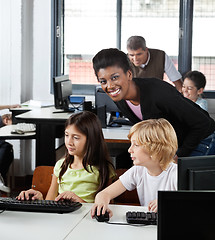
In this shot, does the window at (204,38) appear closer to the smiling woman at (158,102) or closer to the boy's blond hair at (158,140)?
the smiling woman at (158,102)

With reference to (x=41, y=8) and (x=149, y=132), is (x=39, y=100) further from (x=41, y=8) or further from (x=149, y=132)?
(x=149, y=132)

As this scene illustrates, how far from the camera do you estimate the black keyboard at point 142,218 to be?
2068 millimetres

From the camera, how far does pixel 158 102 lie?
8.96ft

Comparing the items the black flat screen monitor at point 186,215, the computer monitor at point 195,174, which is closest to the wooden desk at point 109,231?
the computer monitor at point 195,174

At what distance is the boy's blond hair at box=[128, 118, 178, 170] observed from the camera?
7.86 ft

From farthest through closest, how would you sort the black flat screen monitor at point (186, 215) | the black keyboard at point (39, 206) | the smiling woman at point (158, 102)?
the smiling woman at point (158, 102) → the black keyboard at point (39, 206) → the black flat screen monitor at point (186, 215)

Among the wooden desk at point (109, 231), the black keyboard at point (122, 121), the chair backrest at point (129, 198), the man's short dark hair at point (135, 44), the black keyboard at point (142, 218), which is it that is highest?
the man's short dark hair at point (135, 44)

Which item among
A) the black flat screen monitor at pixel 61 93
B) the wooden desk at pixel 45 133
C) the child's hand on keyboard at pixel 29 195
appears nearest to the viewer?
the child's hand on keyboard at pixel 29 195

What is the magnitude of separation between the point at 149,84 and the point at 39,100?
318 cm

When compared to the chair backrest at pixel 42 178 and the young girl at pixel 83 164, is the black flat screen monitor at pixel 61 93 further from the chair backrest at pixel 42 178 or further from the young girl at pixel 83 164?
the chair backrest at pixel 42 178

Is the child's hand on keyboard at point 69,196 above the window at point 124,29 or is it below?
below

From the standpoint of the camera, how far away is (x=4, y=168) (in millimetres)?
4590

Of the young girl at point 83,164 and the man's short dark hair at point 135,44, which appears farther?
the man's short dark hair at point 135,44

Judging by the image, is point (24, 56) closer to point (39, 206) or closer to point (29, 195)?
point (29, 195)
